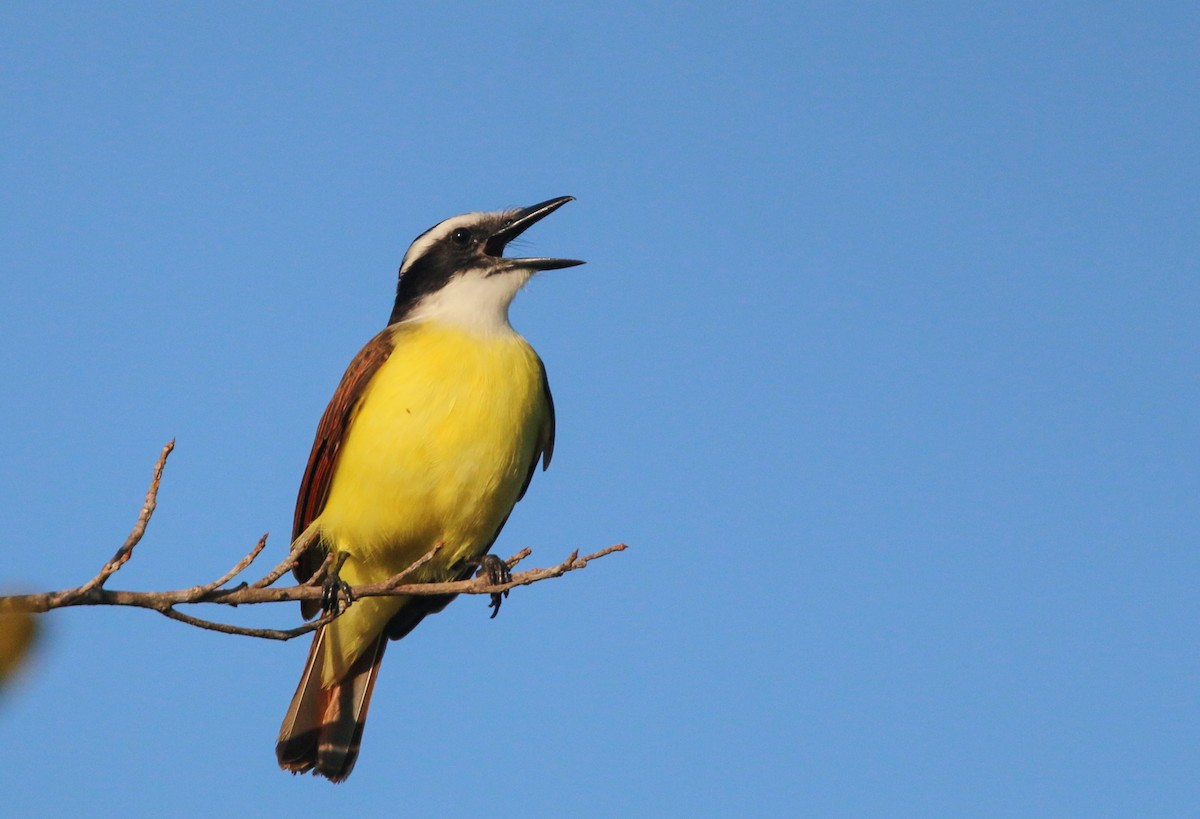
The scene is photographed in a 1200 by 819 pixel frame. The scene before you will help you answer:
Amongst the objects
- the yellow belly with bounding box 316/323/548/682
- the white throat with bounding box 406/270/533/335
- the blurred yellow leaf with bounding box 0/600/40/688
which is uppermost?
the white throat with bounding box 406/270/533/335

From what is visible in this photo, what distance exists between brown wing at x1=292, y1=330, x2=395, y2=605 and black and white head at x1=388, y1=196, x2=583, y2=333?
416mm

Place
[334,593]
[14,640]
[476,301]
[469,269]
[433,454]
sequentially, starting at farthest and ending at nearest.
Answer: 1. [469,269]
2. [476,301]
3. [433,454]
4. [334,593]
5. [14,640]

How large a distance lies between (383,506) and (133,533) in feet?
6.70

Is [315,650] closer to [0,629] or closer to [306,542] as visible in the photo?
[306,542]

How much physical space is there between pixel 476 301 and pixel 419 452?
1.07m

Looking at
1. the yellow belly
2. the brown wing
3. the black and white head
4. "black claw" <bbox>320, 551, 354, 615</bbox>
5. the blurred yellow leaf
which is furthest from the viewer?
the black and white head

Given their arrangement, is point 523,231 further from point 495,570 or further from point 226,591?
point 226,591

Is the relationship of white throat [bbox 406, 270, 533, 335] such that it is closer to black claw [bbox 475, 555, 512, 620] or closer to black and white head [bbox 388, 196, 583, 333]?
black and white head [bbox 388, 196, 583, 333]

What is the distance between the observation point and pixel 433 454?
5.54m

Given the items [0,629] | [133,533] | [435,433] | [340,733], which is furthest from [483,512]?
[0,629]

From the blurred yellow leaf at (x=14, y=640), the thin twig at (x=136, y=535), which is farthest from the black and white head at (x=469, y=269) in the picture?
the blurred yellow leaf at (x=14, y=640)

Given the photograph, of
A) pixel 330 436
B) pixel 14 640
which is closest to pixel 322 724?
pixel 330 436

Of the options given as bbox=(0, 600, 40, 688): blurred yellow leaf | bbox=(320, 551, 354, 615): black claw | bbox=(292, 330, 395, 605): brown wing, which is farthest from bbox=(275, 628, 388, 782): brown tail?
bbox=(0, 600, 40, 688): blurred yellow leaf

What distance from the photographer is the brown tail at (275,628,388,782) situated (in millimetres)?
6070
